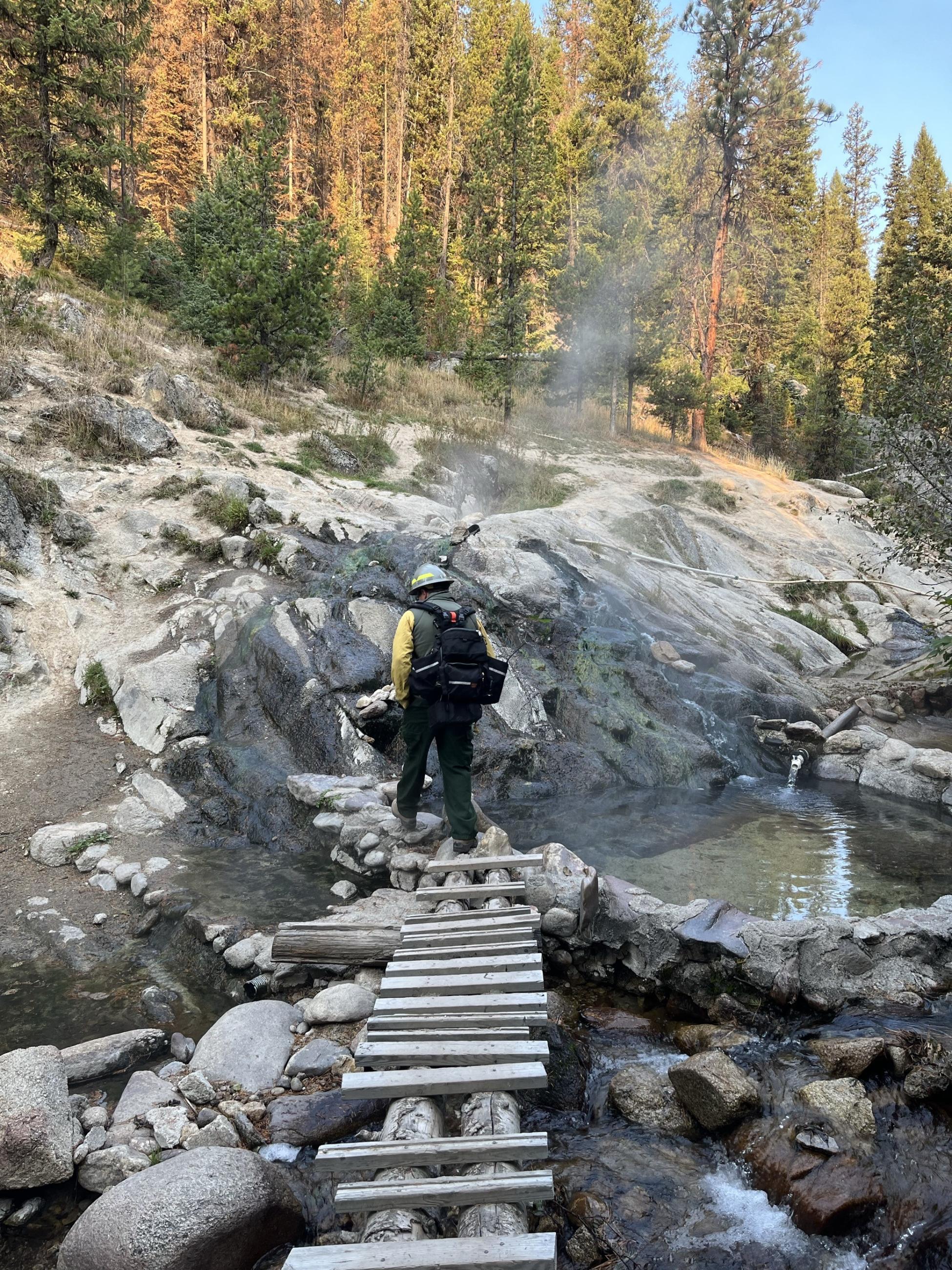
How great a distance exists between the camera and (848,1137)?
12.2ft

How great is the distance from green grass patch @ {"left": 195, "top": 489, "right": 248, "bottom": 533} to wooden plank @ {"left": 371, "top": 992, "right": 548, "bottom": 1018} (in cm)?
832

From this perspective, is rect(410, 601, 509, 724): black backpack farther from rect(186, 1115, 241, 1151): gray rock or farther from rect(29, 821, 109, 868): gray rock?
rect(29, 821, 109, 868): gray rock

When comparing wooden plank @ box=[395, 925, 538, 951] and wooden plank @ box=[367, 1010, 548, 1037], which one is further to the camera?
wooden plank @ box=[395, 925, 538, 951]

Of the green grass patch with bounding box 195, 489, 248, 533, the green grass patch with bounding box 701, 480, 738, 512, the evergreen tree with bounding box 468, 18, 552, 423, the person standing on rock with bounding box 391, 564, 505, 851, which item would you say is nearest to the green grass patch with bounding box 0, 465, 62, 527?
the green grass patch with bounding box 195, 489, 248, 533

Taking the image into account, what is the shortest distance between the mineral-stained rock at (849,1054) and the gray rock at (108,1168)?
11.4 ft

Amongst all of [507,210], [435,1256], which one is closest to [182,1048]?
[435,1256]

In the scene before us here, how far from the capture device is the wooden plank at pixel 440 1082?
352 centimetres

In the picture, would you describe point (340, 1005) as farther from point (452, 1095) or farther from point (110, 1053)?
point (110, 1053)

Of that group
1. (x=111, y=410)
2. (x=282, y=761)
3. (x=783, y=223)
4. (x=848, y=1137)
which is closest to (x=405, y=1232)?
(x=848, y=1137)

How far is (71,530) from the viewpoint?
10281 mm

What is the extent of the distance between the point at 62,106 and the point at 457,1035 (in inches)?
865

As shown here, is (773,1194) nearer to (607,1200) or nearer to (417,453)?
(607,1200)

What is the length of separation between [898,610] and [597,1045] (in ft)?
49.1

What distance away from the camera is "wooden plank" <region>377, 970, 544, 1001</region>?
4250 millimetres
